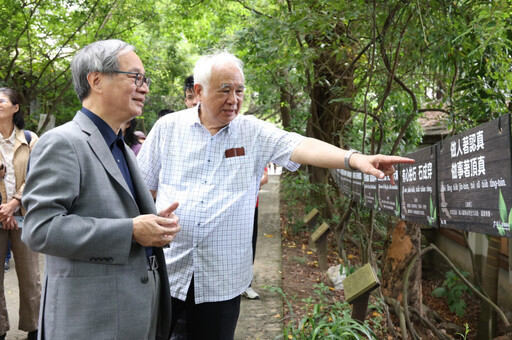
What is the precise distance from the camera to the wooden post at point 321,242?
545cm

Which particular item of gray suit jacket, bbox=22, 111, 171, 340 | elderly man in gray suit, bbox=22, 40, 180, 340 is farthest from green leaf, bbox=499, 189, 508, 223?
gray suit jacket, bbox=22, 111, 171, 340

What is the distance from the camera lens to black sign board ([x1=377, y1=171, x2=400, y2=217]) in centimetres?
315

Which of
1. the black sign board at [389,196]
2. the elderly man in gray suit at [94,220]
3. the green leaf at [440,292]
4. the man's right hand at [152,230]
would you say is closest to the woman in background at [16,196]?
the elderly man in gray suit at [94,220]

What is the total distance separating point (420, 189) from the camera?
105 inches

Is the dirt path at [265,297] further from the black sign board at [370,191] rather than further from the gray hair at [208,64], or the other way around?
the gray hair at [208,64]

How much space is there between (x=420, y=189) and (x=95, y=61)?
1.97 meters

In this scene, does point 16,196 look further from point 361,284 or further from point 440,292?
point 440,292

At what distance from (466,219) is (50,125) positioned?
761 centimetres

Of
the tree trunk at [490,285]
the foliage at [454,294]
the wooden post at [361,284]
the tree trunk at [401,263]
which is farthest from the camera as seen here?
the foliage at [454,294]

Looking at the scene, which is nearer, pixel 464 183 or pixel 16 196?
A: pixel 464 183

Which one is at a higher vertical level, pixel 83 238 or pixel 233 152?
pixel 233 152

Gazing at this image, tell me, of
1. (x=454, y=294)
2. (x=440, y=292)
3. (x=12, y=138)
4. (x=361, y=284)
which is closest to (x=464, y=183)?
(x=361, y=284)

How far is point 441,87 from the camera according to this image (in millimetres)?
5762

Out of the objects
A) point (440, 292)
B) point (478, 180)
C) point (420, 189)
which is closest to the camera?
point (478, 180)
